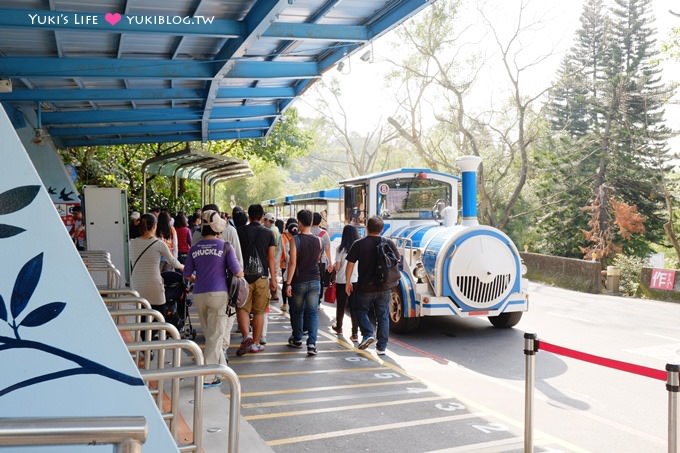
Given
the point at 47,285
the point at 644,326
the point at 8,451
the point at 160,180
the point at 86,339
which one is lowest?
the point at 644,326

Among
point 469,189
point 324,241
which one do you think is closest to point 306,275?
point 324,241

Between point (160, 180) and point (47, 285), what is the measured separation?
20.8m

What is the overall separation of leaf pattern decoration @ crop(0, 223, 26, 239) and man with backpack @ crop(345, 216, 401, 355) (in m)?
5.72

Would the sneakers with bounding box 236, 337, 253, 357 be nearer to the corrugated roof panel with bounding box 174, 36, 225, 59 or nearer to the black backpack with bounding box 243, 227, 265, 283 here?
the black backpack with bounding box 243, 227, 265, 283

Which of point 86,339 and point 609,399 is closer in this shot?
point 86,339

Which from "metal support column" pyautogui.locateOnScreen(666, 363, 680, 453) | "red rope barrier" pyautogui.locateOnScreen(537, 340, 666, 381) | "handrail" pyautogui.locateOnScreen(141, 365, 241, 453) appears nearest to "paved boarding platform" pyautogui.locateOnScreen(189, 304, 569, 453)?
"red rope barrier" pyautogui.locateOnScreen(537, 340, 666, 381)

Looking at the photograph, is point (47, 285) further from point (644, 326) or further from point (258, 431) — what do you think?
point (644, 326)

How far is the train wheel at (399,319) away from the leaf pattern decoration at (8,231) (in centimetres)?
755

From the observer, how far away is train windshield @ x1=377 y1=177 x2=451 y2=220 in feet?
35.4

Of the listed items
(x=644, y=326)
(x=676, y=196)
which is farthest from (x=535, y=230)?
(x=644, y=326)

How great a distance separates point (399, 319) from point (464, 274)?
1246 millimetres

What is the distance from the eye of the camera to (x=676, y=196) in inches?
1133

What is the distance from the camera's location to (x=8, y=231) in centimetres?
213

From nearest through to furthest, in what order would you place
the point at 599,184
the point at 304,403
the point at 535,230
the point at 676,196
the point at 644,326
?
the point at 304,403, the point at 644,326, the point at 676,196, the point at 599,184, the point at 535,230
